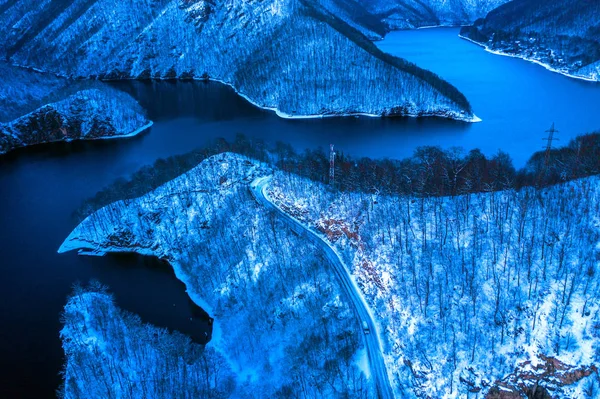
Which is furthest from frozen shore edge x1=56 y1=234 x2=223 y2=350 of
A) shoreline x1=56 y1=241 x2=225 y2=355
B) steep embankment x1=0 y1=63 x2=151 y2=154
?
steep embankment x1=0 y1=63 x2=151 y2=154

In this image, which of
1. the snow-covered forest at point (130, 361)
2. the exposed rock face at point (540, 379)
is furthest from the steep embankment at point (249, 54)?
the exposed rock face at point (540, 379)

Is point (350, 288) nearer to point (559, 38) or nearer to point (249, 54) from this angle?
point (249, 54)

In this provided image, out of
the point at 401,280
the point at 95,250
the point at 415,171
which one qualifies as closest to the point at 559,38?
the point at 415,171

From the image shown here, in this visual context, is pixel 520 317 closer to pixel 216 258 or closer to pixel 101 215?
pixel 216 258

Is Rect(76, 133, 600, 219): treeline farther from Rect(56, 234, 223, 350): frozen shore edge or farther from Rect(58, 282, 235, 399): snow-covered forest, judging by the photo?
Rect(58, 282, 235, 399): snow-covered forest

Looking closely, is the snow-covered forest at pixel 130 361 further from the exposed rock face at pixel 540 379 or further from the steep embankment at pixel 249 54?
the steep embankment at pixel 249 54

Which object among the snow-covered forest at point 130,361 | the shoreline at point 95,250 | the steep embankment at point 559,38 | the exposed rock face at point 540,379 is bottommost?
the snow-covered forest at point 130,361

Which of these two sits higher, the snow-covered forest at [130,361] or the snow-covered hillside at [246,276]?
the snow-covered hillside at [246,276]
